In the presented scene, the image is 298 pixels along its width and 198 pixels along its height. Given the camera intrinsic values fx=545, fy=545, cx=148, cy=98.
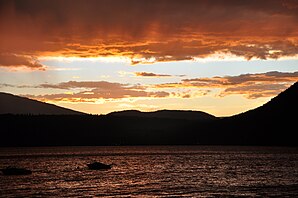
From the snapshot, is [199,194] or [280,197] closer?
[280,197]

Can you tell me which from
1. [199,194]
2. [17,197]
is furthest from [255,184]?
[17,197]

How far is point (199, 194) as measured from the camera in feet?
307

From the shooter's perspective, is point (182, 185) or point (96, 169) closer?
point (182, 185)

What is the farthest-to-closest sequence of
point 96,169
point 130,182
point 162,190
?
1. point 96,169
2. point 130,182
3. point 162,190

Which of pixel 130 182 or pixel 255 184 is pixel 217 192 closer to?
pixel 255 184

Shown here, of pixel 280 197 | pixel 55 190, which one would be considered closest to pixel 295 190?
pixel 280 197

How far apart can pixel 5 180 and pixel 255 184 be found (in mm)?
56680

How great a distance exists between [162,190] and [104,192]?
10852 millimetres

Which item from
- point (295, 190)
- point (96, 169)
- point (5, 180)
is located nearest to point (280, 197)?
point (295, 190)

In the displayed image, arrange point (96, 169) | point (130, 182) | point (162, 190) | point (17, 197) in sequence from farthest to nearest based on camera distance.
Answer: point (96, 169) < point (130, 182) < point (162, 190) < point (17, 197)

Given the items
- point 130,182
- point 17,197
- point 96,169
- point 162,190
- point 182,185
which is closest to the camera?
point 17,197

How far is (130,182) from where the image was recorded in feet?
389

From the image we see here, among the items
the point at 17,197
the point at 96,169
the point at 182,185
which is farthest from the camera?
the point at 96,169

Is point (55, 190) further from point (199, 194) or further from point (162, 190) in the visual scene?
point (199, 194)
